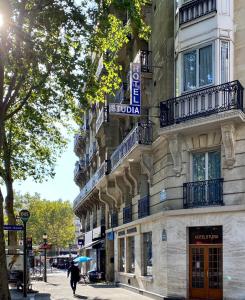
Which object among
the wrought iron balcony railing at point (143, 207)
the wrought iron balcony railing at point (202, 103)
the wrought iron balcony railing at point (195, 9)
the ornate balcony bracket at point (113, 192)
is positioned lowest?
the wrought iron balcony railing at point (143, 207)

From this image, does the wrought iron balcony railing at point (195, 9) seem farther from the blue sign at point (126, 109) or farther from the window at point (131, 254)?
the window at point (131, 254)

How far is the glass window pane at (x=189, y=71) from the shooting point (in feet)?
65.2

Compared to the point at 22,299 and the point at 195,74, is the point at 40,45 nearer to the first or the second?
the point at 195,74

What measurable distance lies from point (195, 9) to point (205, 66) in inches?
89.5

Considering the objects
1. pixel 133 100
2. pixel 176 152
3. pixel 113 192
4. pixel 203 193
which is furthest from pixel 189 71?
pixel 113 192

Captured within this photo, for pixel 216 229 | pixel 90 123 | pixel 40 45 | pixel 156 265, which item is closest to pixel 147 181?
pixel 156 265

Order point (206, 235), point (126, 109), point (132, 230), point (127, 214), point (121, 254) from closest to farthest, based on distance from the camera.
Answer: point (206, 235)
point (126, 109)
point (132, 230)
point (127, 214)
point (121, 254)

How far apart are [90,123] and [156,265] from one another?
29.1m

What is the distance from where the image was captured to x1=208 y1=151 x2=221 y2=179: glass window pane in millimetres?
19234

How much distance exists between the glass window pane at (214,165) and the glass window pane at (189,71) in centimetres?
261

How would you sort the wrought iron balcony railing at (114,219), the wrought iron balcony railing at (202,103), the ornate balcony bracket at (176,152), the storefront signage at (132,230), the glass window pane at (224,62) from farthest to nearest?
the wrought iron balcony railing at (114,219) → the storefront signage at (132,230) → the ornate balcony bracket at (176,152) → the glass window pane at (224,62) → the wrought iron balcony railing at (202,103)

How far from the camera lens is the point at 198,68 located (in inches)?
770

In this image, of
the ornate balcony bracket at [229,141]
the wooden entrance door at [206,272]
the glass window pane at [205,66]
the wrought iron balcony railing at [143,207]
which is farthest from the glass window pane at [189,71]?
the wrought iron balcony railing at [143,207]

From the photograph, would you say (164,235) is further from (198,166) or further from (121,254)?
(121,254)
